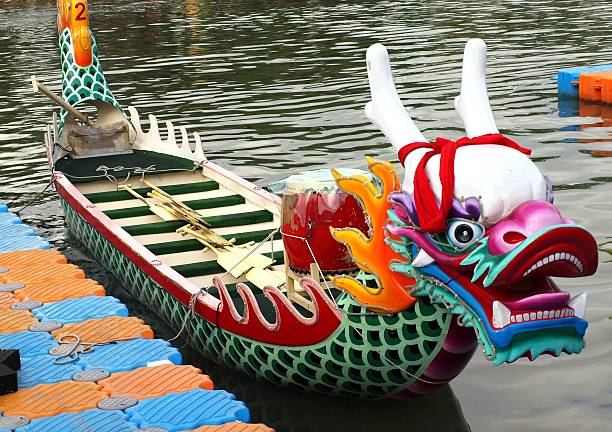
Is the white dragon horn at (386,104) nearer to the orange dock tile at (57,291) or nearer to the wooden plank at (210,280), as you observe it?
the wooden plank at (210,280)

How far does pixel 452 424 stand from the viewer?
7.02 m

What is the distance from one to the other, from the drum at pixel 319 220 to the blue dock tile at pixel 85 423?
5.90ft

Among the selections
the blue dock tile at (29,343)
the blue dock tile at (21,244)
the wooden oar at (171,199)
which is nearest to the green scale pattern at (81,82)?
the wooden oar at (171,199)

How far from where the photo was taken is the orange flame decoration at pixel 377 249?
Result: 5992mm

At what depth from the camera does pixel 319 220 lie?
23.1 feet

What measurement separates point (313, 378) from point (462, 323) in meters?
1.49

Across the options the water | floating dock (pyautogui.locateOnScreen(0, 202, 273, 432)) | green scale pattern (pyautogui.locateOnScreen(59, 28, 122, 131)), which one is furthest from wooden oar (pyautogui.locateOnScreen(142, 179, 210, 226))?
green scale pattern (pyautogui.locateOnScreen(59, 28, 122, 131))

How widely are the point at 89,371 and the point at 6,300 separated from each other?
1.49 meters

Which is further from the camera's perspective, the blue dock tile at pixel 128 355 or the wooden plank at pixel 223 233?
the wooden plank at pixel 223 233

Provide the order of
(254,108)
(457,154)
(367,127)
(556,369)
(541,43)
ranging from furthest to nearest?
1. (541,43)
2. (254,108)
3. (367,127)
4. (556,369)
5. (457,154)

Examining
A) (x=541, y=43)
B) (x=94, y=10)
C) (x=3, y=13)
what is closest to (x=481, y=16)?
(x=541, y=43)

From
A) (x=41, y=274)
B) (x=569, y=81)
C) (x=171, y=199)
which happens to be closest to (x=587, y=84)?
(x=569, y=81)

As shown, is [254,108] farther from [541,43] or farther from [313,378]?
[313,378]

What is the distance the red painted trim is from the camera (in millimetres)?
6492
